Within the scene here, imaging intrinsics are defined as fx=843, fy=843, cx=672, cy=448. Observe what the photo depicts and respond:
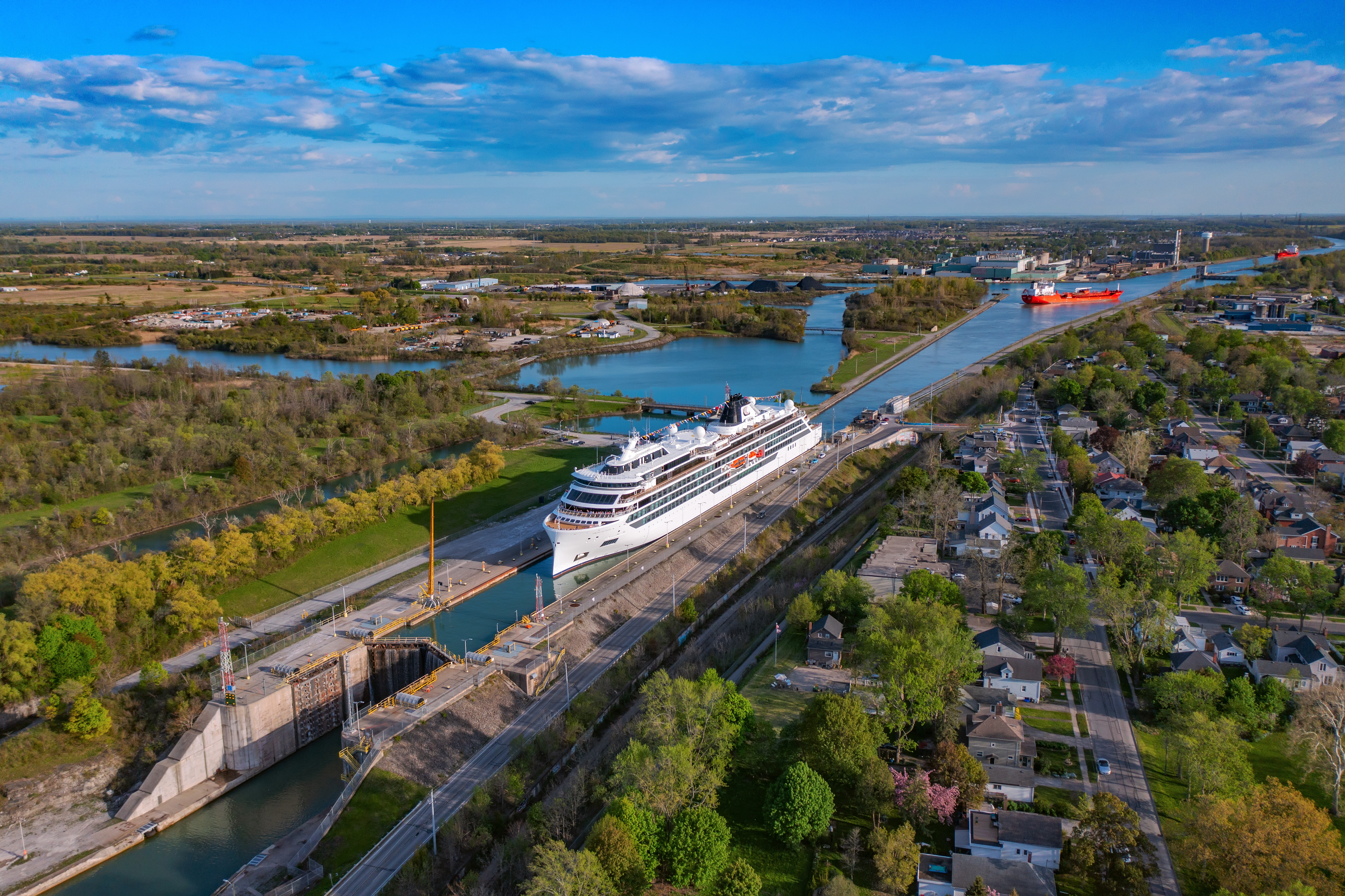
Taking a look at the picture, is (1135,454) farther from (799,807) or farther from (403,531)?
(403,531)

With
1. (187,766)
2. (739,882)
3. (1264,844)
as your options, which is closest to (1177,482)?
(1264,844)

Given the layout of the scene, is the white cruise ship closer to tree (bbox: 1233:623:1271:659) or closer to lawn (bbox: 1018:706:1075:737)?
lawn (bbox: 1018:706:1075:737)

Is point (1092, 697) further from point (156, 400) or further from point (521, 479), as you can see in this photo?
point (156, 400)

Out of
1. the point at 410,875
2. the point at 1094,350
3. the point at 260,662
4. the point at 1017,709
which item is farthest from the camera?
the point at 1094,350

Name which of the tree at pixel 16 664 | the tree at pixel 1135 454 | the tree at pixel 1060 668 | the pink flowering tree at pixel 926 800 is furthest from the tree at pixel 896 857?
the tree at pixel 1135 454

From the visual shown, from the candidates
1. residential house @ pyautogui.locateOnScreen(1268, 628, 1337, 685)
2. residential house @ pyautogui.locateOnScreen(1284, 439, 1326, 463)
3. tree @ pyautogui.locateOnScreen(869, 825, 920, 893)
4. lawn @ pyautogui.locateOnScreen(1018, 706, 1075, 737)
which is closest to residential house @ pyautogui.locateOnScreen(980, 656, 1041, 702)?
lawn @ pyautogui.locateOnScreen(1018, 706, 1075, 737)

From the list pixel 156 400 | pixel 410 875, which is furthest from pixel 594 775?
pixel 156 400

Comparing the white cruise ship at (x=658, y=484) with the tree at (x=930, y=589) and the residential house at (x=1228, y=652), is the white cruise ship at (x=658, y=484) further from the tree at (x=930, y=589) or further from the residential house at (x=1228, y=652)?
the residential house at (x=1228, y=652)
